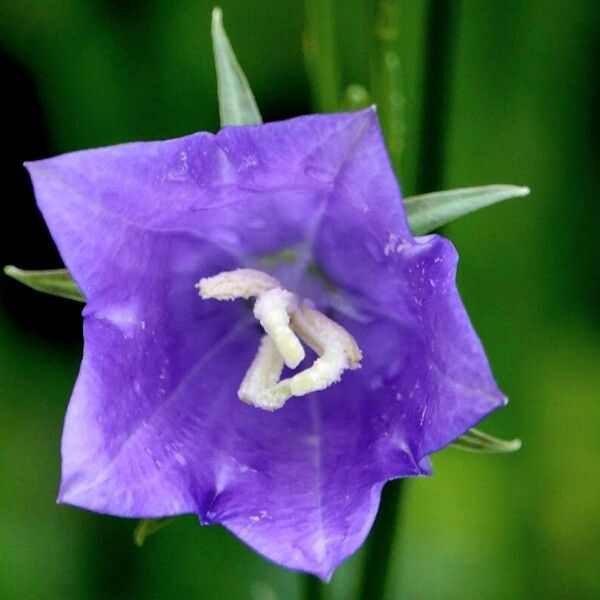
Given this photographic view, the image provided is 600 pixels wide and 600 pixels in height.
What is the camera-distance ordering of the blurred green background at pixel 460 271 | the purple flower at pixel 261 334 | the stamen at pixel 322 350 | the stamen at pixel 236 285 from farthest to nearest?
the blurred green background at pixel 460 271 < the stamen at pixel 236 285 < the stamen at pixel 322 350 < the purple flower at pixel 261 334

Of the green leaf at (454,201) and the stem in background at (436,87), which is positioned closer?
the green leaf at (454,201)

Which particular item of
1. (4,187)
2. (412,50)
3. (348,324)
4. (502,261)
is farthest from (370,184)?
(4,187)

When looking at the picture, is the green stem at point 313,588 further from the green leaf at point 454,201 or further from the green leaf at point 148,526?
the green leaf at point 454,201

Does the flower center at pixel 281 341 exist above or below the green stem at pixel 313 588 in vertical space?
above

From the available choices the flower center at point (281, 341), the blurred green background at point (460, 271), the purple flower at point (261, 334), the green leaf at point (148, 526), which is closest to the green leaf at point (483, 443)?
the purple flower at point (261, 334)

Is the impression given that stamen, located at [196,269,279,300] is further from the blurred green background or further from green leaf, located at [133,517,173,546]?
the blurred green background

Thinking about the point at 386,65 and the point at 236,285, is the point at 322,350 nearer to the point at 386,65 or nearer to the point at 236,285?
the point at 236,285

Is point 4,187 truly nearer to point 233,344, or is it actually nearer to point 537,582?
point 233,344

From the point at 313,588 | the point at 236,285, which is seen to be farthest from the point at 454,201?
the point at 313,588
